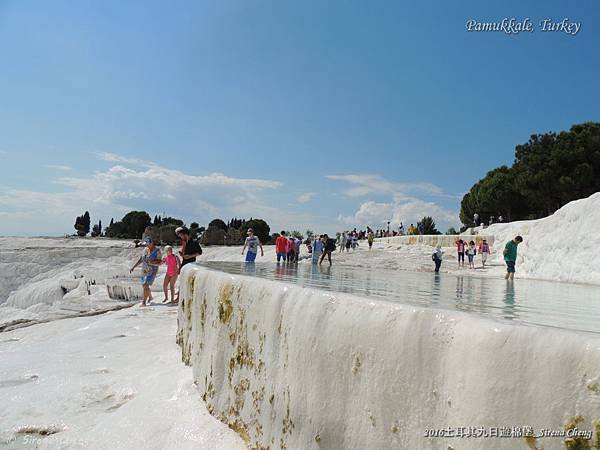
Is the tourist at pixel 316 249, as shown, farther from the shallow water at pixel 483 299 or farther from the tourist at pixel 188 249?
the shallow water at pixel 483 299

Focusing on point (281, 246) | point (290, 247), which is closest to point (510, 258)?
point (281, 246)

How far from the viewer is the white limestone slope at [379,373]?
1518 millimetres

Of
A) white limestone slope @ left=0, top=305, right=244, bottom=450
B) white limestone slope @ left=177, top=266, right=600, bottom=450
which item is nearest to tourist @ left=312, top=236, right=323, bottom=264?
white limestone slope @ left=0, top=305, right=244, bottom=450

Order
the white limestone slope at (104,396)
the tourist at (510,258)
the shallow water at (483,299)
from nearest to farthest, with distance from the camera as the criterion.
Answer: the shallow water at (483,299)
the white limestone slope at (104,396)
the tourist at (510,258)

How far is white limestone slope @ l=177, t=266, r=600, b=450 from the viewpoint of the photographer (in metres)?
1.52

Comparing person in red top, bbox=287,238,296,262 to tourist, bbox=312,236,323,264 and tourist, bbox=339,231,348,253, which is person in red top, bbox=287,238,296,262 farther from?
tourist, bbox=339,231,348,253

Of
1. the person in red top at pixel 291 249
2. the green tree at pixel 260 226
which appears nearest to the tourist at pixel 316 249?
the person in red top at pixel 291 249

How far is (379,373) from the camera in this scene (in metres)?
2.08

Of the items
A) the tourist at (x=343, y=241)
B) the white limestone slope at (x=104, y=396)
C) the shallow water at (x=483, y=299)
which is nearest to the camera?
the shallow water at (x=483, y=299)

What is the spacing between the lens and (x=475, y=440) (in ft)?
5.37

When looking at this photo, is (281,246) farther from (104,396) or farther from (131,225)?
(131,225)

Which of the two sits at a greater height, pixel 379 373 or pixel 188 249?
pixel 188 249

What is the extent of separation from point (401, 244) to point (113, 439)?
1033 inches

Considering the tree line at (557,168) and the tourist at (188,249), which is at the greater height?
the tree line at (557,168)
